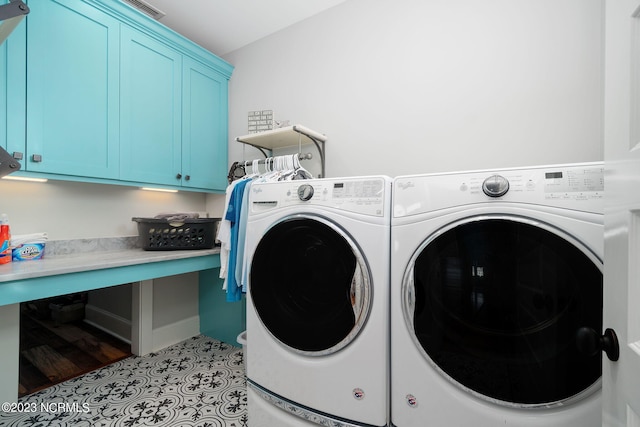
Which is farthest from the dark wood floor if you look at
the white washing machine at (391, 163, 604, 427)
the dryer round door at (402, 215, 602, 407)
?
the dryer round door at (402, 215, 602, 407)

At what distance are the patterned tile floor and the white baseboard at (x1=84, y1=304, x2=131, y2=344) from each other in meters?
0.35

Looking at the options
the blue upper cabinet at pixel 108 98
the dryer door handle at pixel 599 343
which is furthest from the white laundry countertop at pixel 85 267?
the dryer door handle at pixel 599 343

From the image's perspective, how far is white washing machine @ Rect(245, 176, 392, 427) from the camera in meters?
0.98

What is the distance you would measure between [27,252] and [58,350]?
3.49 ft

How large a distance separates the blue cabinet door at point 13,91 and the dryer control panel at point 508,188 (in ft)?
6.18

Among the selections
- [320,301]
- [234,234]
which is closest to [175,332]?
[234,234]

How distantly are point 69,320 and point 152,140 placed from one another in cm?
208

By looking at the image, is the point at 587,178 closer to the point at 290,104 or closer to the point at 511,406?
the point at 511,406

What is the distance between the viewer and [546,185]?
790 mm

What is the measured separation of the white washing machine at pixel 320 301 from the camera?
3.22ft

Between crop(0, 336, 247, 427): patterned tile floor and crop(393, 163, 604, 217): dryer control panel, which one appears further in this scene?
crop(0, 336, 247, 427): patterned tile floor

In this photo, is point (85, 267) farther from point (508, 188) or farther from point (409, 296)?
point (508, 188)

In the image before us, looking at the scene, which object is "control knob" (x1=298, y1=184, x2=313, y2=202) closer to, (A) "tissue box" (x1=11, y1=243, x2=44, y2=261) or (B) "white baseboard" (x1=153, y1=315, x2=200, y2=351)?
(A) "tissue box" (x1=11, y1=243, x2=44, y2=261)

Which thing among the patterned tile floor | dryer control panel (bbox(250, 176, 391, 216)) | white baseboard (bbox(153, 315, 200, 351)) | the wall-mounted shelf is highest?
the wall-mounted shelf
